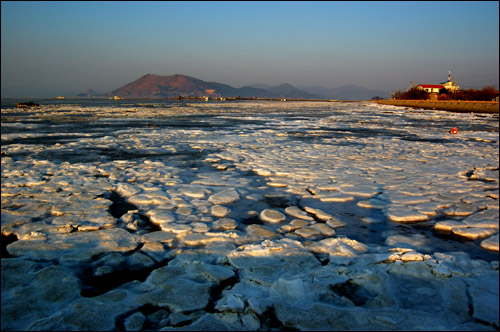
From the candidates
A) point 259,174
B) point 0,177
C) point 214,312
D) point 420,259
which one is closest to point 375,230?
point 420,259

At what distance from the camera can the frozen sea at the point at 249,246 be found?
5.59ft

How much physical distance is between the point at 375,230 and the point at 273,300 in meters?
1.51

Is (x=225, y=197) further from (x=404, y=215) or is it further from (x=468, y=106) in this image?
(x=468, y=106)

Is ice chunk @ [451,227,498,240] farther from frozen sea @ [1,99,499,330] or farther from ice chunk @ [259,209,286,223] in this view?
ice chunk @ [259,209,286,223]

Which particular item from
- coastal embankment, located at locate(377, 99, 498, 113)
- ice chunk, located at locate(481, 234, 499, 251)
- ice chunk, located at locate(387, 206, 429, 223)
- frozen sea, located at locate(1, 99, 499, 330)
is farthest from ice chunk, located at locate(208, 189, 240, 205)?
coastal embankment, located at locate(377, 99, 498, 113)

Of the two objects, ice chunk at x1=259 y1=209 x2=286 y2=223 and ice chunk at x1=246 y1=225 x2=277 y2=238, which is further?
ice chunk at x1=259 y1=209 x2=286 y2=223

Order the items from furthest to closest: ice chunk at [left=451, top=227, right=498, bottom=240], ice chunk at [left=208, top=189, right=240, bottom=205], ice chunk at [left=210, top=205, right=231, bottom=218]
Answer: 1. ice chunk at [left=208, top=189, right=240, bottom=205]
2. ice chunk at [left=210, top=205, right=231, bottom=218]
3. ice chunk at [left=451, top=227, right=498, bottom=240]

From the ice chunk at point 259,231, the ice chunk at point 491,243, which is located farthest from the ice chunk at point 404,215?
the ice chunk at point 259,231

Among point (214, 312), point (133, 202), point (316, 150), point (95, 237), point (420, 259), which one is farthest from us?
point (316, 150)

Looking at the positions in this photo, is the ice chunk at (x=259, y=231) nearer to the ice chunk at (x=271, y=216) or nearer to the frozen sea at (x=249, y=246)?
the frozen sea at (x=249, y=246)

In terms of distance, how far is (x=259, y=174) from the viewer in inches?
193

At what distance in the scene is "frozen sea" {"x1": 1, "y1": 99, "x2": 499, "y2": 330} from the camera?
1.70 meters

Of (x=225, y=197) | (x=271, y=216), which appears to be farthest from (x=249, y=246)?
(x=225, y=197)

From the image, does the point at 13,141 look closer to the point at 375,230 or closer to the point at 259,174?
the point at 259,174
